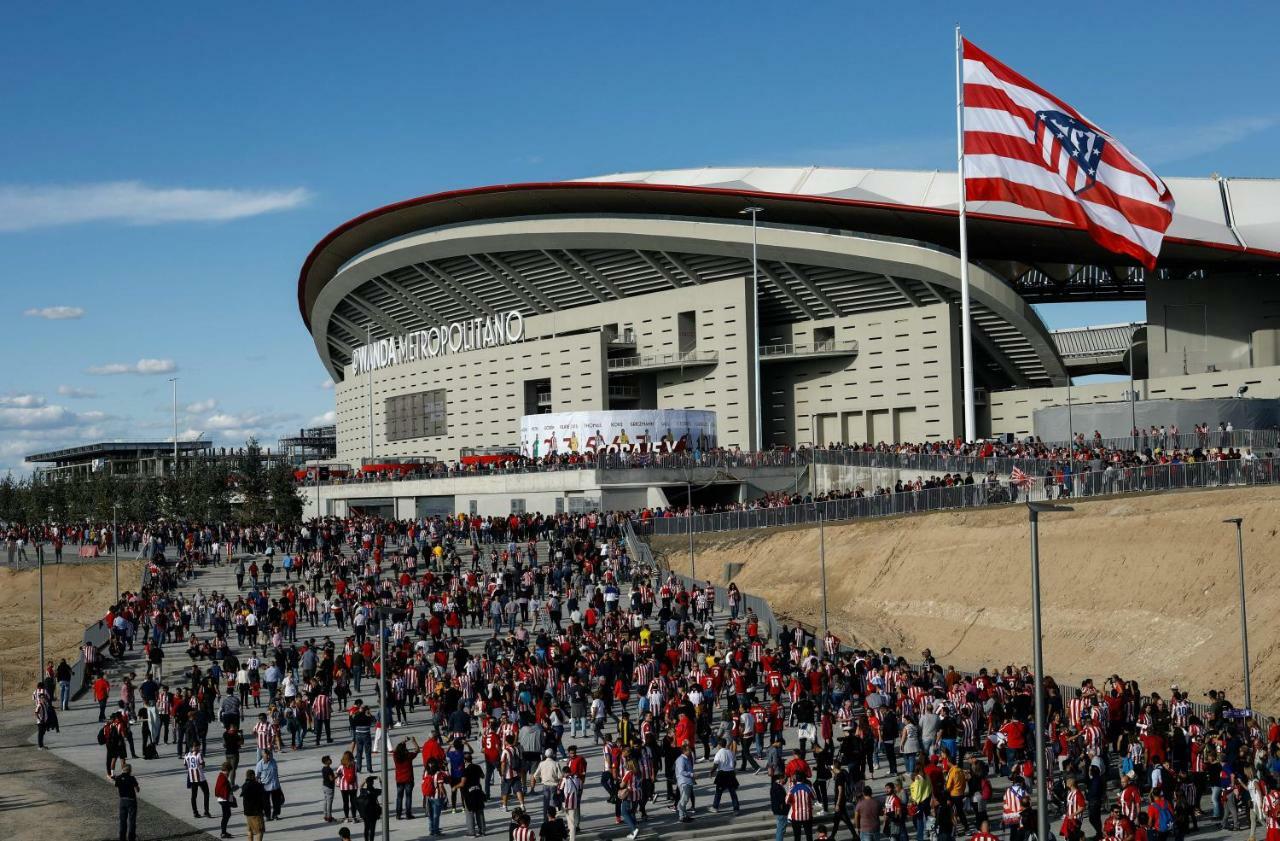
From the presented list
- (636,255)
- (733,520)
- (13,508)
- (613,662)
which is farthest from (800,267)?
(13,508)

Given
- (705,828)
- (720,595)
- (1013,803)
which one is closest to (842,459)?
(720,595)

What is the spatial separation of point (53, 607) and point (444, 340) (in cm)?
4113

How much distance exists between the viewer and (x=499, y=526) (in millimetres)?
46594

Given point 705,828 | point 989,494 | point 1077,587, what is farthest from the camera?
point 989,494

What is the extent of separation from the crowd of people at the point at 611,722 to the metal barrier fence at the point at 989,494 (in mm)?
9078

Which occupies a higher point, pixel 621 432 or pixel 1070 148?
pixel 1070 148

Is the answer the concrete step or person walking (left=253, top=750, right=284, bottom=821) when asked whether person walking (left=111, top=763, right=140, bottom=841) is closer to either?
person walking (left=253, top=750, right=284, bottom=821)

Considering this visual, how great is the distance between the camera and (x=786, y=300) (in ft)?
230

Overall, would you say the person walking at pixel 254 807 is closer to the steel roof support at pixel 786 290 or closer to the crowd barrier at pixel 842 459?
the crowd barrier at pixel 842 459

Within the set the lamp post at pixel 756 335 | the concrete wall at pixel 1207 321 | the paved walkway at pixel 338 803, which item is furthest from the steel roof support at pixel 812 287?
the paved walkway at pixel 338 803

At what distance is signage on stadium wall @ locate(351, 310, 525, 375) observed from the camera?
81.0 m

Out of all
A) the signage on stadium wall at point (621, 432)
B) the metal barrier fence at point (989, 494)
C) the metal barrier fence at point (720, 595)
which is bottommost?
the metal barrier fence at point (720, 595)

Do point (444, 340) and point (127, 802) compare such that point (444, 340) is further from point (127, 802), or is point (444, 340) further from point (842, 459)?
point (127, 802)

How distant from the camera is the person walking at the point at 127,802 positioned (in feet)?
58.7
